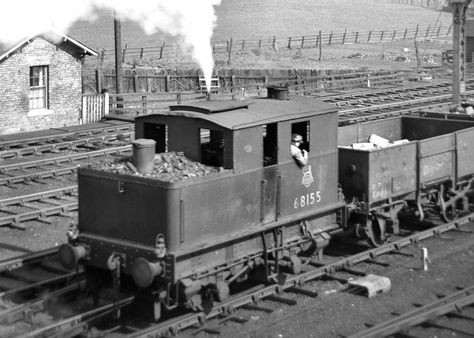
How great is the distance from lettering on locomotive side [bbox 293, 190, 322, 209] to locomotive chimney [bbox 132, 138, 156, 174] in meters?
2.40

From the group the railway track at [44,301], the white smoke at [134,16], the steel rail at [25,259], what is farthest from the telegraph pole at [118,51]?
the railway track at [44,301]

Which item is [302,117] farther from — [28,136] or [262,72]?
[262,72]

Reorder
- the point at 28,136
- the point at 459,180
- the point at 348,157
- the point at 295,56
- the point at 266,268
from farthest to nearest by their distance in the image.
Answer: the point at 295,56
the point at 28,136
the point at 459,180
the point at 348,157
the point at 266,268

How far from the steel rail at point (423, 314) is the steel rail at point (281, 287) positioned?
6.03ft

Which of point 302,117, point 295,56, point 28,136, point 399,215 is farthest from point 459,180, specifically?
point 295,56

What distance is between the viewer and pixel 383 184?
14.1 metres

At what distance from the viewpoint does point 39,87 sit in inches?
1126

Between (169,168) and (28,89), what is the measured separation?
18505mm

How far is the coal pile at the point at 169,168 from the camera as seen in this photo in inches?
422

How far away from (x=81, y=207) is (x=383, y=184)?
5.52 metres

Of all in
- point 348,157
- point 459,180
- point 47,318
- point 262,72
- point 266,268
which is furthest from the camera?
point 262,72

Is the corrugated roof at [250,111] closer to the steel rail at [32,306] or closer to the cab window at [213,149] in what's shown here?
the cab window at [213,149]

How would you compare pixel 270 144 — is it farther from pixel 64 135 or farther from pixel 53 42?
pixel 53 42

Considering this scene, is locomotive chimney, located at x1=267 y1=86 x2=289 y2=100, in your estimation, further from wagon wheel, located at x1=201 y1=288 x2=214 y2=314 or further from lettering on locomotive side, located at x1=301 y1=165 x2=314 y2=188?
wagon wheel, located at x1=201 y1=288 x2=214 y2=314
